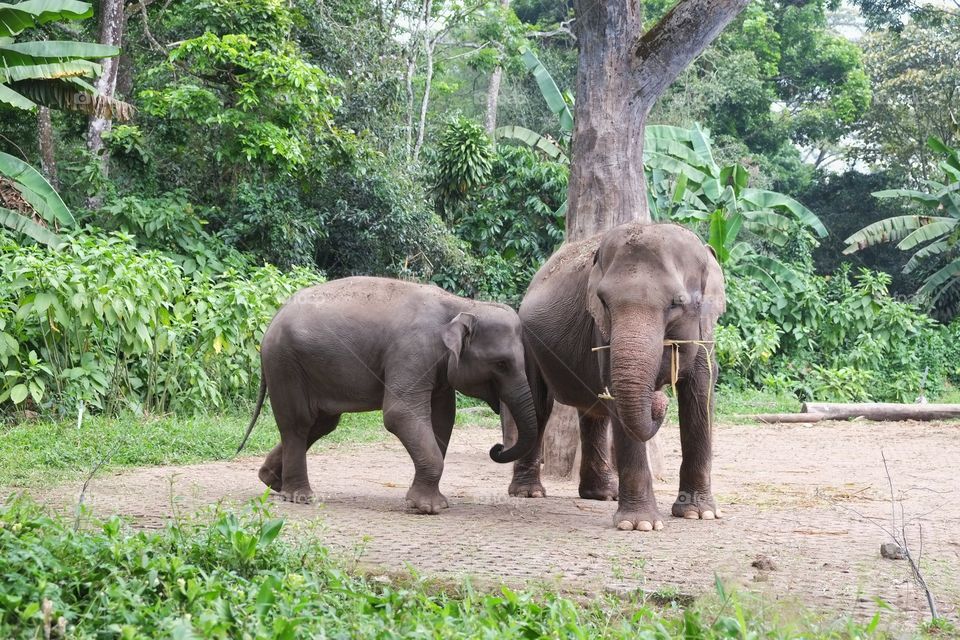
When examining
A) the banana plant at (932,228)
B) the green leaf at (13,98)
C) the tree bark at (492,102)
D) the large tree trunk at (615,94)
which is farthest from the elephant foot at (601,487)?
the tree bark at (492,102)

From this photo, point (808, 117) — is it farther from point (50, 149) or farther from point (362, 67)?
point (50, 149)

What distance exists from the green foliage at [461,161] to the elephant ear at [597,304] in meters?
13.4

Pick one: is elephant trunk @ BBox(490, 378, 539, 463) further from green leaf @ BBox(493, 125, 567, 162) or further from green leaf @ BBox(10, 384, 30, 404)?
green leaf @ BBox(493, 125, 567, 162)

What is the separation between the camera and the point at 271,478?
8.08 meters

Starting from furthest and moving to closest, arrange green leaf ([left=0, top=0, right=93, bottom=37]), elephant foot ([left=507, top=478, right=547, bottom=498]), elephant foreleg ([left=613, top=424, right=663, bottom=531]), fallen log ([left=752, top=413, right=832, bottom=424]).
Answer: fallen log ([left=752, top=413, right=832, bottom=424]), green leaf ([left=0, top=0, right=93, bottom=37]), elephant foot ([left=507, top=478, right=547, bottom=498]), elephant foreleg ([left=613, top=424, right=663, bottom=531])

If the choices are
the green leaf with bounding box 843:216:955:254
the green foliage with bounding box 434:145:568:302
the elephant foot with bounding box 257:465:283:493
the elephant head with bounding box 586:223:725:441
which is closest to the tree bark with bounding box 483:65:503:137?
the green foliage with bounding box 434:145:568:302

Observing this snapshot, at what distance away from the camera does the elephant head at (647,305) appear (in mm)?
6109

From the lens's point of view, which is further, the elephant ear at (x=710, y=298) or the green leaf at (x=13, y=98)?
the green leaf at (x=13, y=98)

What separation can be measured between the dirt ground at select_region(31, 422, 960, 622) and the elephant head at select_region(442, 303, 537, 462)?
1.97ft

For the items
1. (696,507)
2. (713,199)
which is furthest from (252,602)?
(713,199)

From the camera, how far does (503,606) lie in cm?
414

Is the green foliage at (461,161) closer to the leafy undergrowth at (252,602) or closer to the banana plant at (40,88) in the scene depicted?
the banana plant at (40,88)

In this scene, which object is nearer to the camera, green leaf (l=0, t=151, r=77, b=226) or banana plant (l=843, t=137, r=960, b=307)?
green leaf (l=0, t=151, r=77, b=226)

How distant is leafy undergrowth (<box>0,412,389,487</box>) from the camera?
27.5 ft
